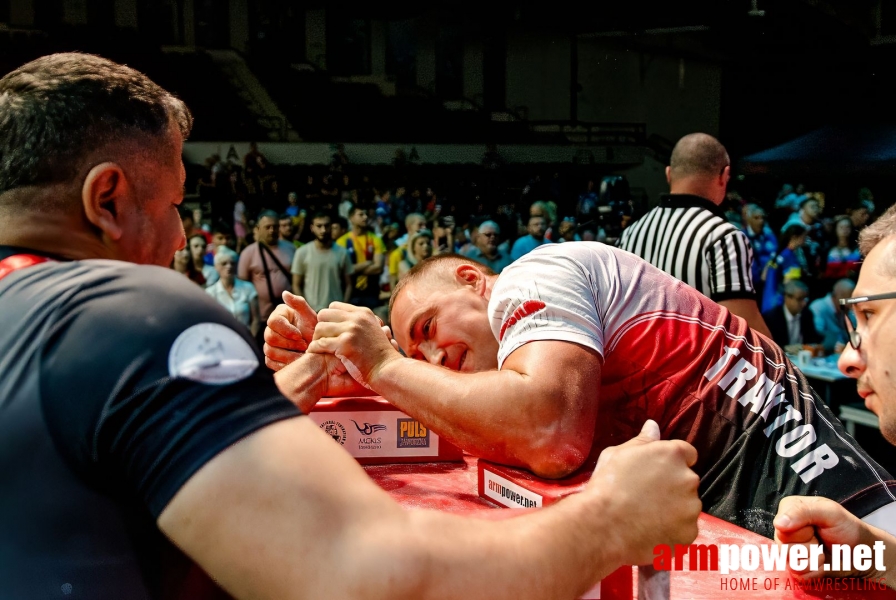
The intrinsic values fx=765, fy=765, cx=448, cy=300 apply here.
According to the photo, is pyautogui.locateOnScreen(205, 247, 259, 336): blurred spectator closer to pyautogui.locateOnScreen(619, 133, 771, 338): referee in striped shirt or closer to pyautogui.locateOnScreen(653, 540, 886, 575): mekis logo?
pyautogui.locateOnScreen(619, 133, 771, 338): referee in striped shirt

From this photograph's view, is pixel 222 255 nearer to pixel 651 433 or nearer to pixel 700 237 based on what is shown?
pixel 700 237

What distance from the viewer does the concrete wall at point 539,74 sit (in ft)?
39.6

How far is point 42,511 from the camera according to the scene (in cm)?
61

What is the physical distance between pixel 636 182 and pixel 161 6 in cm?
762

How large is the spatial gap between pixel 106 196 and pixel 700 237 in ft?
8.96

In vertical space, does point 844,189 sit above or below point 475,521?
below

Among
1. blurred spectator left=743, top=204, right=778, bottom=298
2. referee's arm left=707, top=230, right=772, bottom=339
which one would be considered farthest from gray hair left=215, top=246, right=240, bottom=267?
blurred spectator left=743, top=204, right=778, bottom=298

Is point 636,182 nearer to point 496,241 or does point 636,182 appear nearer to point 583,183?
point 583,183

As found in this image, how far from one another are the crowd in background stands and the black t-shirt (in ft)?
14.1

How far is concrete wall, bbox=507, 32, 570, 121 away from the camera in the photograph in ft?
39.6

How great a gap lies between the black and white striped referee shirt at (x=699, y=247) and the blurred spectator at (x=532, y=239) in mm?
2863

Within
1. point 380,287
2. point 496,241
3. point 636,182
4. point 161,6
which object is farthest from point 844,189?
point 161,6

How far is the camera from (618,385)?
138cm

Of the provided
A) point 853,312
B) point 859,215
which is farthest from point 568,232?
point 853,312
